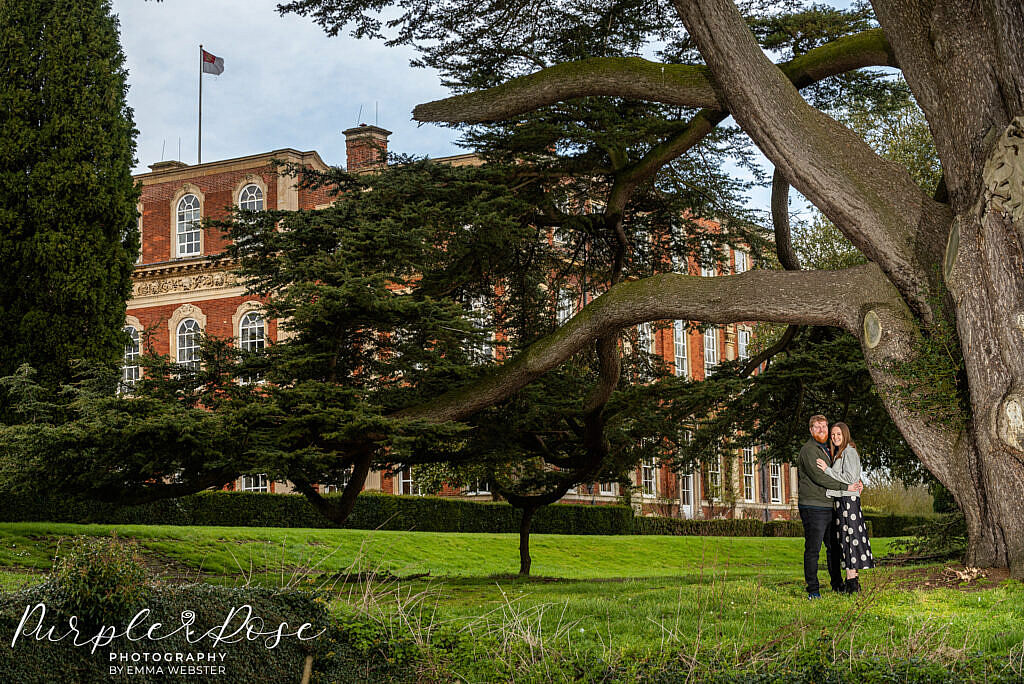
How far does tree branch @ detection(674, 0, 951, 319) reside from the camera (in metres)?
10.5

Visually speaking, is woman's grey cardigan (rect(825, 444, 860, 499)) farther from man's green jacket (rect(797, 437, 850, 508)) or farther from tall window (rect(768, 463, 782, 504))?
tall window (rect(768, 463, 782, 504))

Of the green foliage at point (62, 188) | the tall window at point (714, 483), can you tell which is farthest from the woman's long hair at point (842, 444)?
the tall window at point (714, 483)

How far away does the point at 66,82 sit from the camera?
17.9 metres

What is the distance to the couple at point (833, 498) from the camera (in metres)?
9.31

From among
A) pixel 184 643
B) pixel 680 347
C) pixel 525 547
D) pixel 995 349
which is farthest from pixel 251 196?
pixel 184 643

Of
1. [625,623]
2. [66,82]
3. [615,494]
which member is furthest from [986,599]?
[615,494]

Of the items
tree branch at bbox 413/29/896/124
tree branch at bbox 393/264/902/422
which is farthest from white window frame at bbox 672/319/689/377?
tree branch at bbox 393/264/902/422

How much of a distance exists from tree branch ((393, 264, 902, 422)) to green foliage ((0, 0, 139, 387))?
27.0ft

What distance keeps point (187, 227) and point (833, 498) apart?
31.8m

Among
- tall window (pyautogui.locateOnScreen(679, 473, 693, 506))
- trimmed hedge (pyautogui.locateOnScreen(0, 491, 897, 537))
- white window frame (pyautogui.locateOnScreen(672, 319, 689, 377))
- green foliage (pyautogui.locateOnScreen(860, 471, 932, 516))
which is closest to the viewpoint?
trimmed hedge (pyautogui.locateOnScreen(0, 491, 897, 537))

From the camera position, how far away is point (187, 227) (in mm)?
37188

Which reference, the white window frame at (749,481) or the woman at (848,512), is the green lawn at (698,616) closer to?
the woman at (848,512)

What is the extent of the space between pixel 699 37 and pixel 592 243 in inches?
236

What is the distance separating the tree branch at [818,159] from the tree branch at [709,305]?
0.41 m
